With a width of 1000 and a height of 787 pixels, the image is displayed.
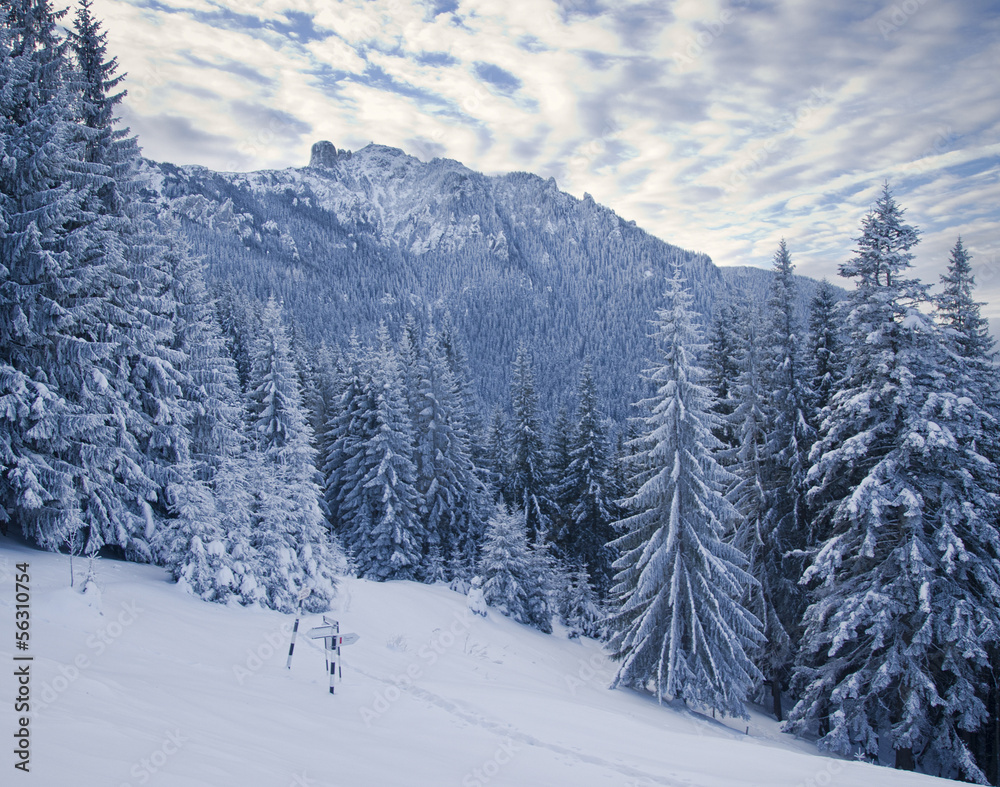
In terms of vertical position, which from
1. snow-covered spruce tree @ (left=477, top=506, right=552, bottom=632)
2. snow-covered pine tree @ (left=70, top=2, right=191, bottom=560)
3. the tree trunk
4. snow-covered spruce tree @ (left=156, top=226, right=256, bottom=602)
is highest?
snow-covered pine tree @ (left=70, top=2, right=191, bottom=560)

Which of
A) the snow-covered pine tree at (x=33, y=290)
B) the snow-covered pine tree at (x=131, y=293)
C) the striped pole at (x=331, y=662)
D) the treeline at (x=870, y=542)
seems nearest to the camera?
the striped pole at (x=331, y=662)

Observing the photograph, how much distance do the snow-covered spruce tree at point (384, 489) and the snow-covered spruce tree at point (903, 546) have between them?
20.4 m

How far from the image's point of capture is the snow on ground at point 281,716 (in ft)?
17.0

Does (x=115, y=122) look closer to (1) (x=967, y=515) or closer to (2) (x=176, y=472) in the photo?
(2) (x=176, y=472)

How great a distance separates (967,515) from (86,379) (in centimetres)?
2315

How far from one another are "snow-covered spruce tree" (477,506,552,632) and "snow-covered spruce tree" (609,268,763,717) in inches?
284

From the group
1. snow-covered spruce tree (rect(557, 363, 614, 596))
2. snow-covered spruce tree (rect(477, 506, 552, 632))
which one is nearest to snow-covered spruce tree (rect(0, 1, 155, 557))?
snow-covered spruce tree (rect(477, 506, 552, 632))

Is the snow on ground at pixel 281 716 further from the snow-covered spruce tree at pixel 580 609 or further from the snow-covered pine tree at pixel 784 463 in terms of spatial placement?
the snow-covered spruce tree at pixel 580 609

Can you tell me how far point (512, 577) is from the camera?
2453 centimetres

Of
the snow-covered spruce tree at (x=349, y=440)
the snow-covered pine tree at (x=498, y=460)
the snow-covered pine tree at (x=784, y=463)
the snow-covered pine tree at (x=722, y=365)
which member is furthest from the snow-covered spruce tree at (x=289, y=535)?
the snow-covered pine tree at (x=722, y=365)

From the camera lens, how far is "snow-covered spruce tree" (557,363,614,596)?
3378 centimetres

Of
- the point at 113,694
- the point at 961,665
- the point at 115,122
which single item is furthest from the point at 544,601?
the point at 115,122

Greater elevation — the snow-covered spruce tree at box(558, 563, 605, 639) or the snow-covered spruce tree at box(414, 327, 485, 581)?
the snow-covered spruce tree at box(414, 327, 485, 581)

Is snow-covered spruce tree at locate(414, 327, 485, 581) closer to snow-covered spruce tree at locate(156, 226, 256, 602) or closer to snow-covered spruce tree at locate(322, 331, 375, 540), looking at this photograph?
snow-covered spruce tree at locate(322, 331, 375, 540)
